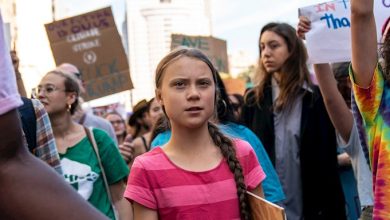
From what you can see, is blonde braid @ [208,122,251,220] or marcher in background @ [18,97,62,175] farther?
marcher in background @ [18,97,62,175]

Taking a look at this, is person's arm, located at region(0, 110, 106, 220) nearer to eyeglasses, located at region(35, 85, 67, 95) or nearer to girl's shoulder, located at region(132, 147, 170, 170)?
girl's shoulder, located at region(132, 147, 170, 170)

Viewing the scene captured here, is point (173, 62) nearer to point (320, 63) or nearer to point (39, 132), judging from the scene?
point (39, 132)

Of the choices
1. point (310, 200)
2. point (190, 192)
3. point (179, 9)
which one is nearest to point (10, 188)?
point (190, 192)

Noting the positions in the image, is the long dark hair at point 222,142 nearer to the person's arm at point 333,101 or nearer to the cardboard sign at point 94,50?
the person's arm at point 333,101

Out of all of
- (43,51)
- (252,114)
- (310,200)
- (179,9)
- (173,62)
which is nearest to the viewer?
(173,62)

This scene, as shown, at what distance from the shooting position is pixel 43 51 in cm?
2688

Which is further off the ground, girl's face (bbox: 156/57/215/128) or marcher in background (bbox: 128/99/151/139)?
girl's face (bbox: 156/57/215/128)

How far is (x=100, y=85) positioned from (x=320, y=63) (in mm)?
4219

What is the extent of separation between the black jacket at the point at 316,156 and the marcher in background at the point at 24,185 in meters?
2.93

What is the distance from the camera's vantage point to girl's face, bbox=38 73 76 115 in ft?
13.3

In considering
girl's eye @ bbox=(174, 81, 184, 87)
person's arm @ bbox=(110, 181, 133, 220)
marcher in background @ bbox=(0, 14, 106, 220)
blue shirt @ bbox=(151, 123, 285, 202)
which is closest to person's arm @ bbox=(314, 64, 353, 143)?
blue shirt @ bbox=(151, 123, 285, 202)

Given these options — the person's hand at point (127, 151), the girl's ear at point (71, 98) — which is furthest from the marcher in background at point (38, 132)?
the person's hand at point (127, 151)

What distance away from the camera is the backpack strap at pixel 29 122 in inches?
102

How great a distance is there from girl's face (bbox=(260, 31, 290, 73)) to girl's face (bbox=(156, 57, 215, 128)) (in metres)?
1.75
